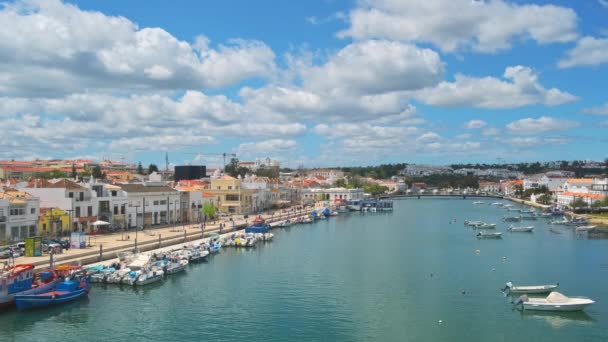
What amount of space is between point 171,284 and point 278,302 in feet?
21.1

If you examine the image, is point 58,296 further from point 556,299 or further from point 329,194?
point 329,194

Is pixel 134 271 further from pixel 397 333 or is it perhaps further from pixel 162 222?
pixel 162 222

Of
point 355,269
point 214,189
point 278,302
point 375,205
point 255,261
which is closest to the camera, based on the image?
point 278,302

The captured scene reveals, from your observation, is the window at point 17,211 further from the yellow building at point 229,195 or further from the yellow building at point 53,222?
the yellow building at point 229,195

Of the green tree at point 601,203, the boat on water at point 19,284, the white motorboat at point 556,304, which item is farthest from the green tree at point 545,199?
the boat on water at point 19,284

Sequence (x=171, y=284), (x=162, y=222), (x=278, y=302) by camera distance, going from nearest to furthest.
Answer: (x=278, y=302)
(x=171, y=284)
(x=162, y=222)

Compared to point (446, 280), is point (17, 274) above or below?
above

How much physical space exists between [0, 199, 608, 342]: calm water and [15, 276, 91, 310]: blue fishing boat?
0.44 meters

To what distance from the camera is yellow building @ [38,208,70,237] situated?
1375 inches

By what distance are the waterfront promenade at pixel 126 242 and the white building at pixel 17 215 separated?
11.4 ft

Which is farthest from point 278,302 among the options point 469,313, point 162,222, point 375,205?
point 375,205

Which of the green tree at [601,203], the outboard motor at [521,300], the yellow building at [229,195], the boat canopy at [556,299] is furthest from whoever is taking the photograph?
the green tree at [601,203]

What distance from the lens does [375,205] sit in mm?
91188

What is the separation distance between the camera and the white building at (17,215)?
31547 millimetres
